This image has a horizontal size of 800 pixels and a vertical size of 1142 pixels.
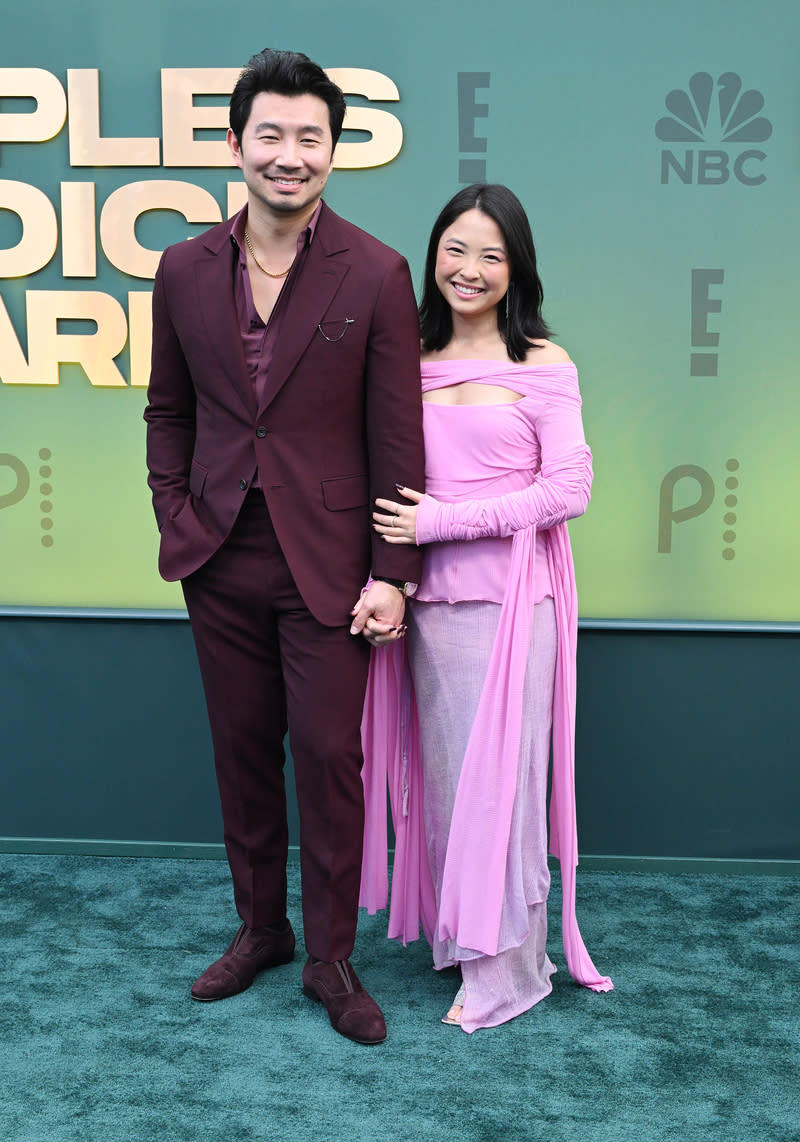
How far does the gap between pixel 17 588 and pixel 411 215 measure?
1.52 metres

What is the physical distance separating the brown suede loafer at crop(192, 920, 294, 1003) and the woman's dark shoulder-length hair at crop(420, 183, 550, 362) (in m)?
1.33

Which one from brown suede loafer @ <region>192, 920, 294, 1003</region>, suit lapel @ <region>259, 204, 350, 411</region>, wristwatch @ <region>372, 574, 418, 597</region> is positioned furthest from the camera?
brown suede loafer @ <region>192, 920, 294, 1003</region>

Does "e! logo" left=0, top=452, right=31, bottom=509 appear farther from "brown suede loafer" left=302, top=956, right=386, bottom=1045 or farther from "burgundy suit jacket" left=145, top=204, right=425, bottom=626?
"brown suede loafer" left=302, top=956, right=386, bottom=1045

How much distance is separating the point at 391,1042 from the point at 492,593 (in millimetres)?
915

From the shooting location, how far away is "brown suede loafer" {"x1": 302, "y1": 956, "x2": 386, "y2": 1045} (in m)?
2.22

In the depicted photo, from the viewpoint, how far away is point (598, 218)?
2998 mm

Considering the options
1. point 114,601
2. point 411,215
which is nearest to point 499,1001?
point 114,601

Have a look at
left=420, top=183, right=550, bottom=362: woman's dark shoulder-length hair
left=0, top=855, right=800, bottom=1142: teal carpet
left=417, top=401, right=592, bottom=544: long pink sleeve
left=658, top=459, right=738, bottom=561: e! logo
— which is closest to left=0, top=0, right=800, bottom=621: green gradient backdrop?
left=658, top=459, right=738, bottom=561: e! logo

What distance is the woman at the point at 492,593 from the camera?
221 cm

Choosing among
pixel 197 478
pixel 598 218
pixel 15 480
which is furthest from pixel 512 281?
pixel 15 480

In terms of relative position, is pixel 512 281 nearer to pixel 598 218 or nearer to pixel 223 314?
pixel 223 314

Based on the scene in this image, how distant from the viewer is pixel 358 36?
2.95 metres

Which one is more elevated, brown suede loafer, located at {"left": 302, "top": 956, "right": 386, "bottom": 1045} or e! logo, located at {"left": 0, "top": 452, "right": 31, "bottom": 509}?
e! logo, located at {"left": 0, "top": 452, "right": 31, "bottom": 509}

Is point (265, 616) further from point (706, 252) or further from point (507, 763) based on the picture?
point (706, 252)
